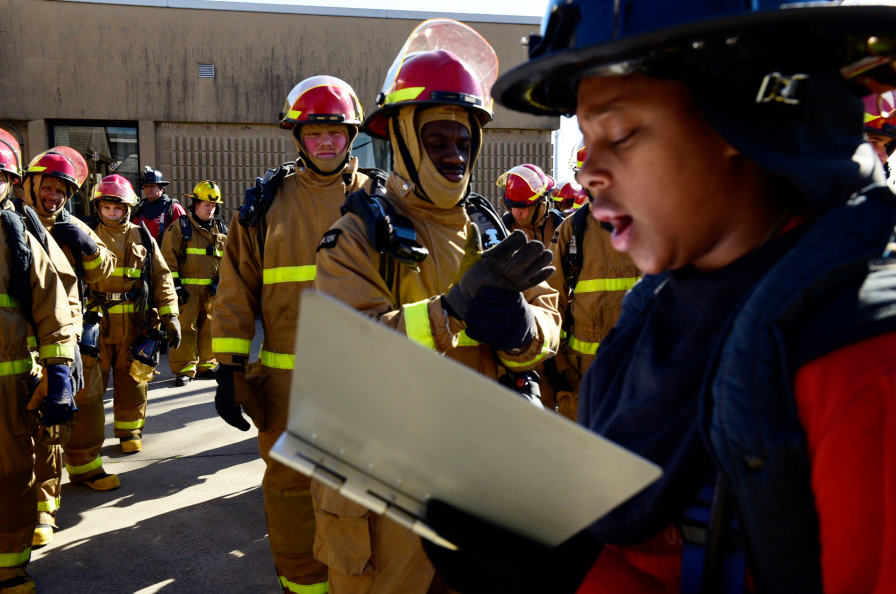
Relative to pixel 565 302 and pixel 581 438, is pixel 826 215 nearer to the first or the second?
pixel 581 438

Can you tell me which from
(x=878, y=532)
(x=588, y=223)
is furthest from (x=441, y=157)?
(x=588, y=223)

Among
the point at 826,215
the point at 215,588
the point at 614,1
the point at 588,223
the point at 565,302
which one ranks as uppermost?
the point at 614,1

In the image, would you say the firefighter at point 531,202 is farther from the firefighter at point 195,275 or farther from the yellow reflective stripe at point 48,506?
the yellow reflective stripe at point 48,506

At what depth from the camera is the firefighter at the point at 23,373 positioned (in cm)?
356

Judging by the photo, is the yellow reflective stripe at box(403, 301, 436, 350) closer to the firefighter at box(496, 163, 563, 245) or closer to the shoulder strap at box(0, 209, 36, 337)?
the shoulder strap at box(0, 209, 36, 337)

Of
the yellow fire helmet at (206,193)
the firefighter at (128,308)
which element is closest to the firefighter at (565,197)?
the yellow fire helmet at (206,193)

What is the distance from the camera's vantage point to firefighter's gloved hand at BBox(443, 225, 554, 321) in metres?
2.10

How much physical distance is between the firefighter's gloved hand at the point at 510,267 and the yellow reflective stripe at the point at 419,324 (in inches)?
6.1

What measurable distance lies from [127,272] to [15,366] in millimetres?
2875

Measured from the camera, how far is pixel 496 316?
2.18 metres

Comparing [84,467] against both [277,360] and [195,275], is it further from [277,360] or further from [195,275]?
[195,275]

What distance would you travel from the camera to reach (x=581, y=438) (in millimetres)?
828

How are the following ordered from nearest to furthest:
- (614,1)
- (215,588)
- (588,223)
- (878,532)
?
1. (878,532)
2. (614,1)
3. (215,588)
4. (588,223)

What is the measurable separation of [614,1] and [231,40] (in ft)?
54.2
